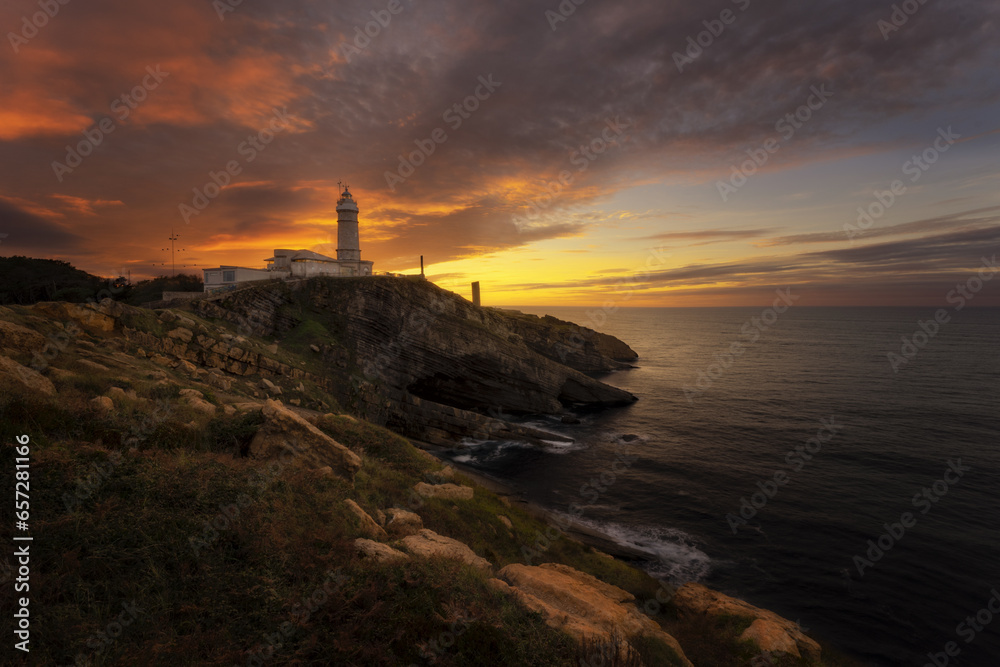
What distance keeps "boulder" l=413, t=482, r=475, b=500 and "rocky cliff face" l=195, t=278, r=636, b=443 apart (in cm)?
1770

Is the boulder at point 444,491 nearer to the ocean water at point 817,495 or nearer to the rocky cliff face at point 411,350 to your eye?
the ocean water at point 817,495

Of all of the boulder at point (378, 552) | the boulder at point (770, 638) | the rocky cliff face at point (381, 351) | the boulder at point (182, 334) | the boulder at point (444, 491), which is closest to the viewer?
the boulder at point (378, 552)

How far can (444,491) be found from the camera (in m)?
15.0

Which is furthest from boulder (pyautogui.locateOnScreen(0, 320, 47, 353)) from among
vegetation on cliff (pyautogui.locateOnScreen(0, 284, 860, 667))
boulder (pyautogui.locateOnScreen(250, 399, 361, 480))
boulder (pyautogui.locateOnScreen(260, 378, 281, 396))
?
boulder (pyautogui.locateOnScreen(260, 378, 281, 396))

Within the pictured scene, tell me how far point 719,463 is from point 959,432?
72.3ft

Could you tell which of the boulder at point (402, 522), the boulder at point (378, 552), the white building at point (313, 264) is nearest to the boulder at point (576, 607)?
the boulder at point (378, 552)

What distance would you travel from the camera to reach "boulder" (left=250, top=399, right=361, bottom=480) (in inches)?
457

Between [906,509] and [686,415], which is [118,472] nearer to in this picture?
[906,509]

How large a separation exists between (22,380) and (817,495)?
34340 mm

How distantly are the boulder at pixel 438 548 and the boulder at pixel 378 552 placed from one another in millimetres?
820

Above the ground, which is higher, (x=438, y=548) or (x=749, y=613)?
(x=438, y=548)

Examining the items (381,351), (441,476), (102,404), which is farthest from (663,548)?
(381,351)

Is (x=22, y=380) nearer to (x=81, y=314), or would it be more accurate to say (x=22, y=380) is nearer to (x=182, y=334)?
(x=81, y=314)

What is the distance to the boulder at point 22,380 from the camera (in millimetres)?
8883
